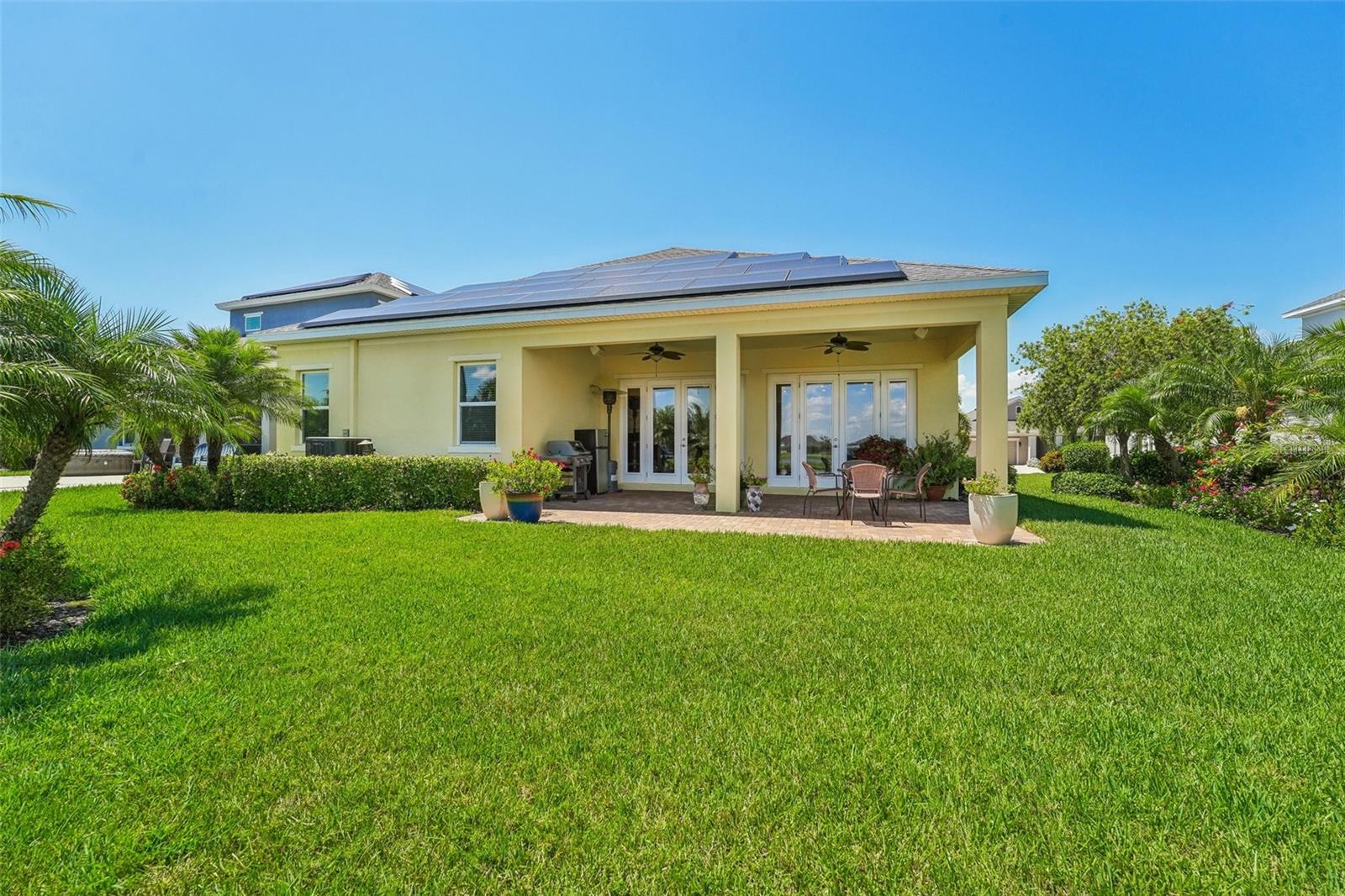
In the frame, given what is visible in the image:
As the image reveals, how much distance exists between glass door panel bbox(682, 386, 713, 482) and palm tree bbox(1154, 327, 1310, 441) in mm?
9576

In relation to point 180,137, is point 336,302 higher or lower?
higher

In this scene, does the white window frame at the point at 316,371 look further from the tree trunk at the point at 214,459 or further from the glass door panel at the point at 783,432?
the glass door panel at the point at 783,432

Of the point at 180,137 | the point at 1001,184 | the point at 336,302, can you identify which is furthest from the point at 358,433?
the point at 336,302

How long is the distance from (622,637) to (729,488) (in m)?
6.19

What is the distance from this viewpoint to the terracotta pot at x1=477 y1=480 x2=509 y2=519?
9.06 metres

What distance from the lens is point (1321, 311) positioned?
19.2m

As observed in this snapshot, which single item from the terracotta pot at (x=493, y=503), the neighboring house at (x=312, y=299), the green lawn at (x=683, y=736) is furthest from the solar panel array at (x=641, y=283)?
the neighboring house at (x=312, y=299)

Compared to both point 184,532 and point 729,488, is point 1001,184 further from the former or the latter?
point 184,532

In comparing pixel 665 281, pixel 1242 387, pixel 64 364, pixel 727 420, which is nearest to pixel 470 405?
pixel 665 281

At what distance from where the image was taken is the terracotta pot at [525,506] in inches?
348

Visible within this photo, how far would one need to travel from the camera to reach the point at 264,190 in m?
11.0

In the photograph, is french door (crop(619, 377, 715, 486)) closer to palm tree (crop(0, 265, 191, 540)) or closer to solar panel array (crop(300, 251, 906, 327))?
solar panel array (crop(300, 251, 906, 327))

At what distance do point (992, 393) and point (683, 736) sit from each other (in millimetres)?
8298

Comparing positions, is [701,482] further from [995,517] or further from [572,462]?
[995,517]
